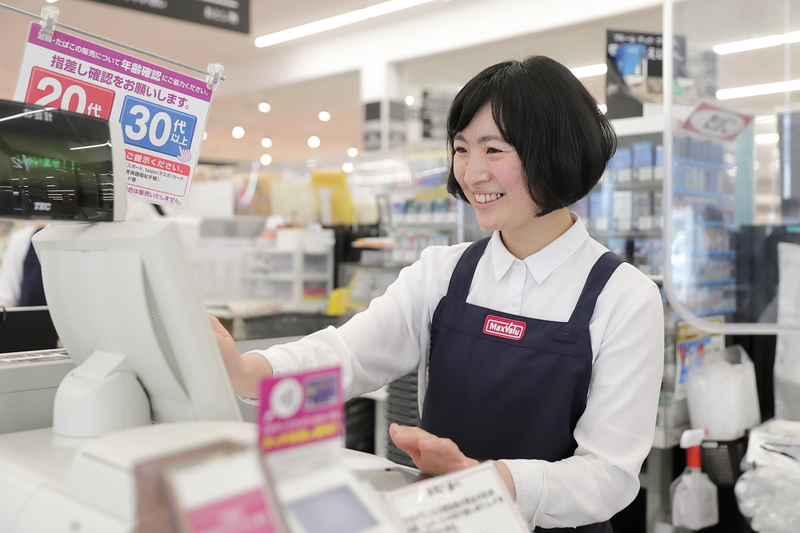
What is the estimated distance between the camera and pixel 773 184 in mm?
3170

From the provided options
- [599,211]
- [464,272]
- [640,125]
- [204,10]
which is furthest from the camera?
[204,10]

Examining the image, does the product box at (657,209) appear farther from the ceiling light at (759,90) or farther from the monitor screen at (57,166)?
the monitor screen at (57,166)

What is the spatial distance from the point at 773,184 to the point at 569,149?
2.25m

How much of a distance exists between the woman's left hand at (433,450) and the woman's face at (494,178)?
59cm

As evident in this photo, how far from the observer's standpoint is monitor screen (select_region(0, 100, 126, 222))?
96 centimetres

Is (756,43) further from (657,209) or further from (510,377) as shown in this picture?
(510,377)

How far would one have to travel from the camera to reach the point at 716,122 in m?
3.30

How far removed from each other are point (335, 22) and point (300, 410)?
26.9 feet

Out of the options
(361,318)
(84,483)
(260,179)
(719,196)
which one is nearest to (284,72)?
(260,179)

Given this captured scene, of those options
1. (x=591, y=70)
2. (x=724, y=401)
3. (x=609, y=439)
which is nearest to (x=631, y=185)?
(x=724, y=401)

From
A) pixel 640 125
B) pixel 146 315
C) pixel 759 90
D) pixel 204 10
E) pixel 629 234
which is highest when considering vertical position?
pixel 204 10

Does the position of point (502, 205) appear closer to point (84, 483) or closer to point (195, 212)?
point (84, 483)

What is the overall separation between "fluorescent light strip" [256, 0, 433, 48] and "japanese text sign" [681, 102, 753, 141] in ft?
15.3

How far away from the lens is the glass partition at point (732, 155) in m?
3.10
